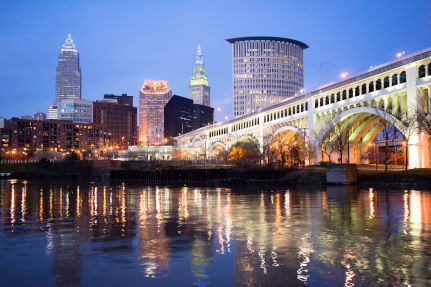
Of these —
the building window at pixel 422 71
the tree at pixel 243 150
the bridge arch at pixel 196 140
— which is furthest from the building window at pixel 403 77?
the bridge arch at pixel 196 140

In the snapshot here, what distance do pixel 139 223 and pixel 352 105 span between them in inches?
2463

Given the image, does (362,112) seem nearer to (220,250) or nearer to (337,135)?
(337,135)

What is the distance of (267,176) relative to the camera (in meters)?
62.5

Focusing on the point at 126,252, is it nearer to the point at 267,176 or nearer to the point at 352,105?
the point at 267,176

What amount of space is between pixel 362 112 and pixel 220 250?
67.2m

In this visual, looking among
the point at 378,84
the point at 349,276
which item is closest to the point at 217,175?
the point at 378,84

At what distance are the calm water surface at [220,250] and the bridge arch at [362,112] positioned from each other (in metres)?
42.5

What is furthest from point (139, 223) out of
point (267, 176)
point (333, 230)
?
point (267, 176)

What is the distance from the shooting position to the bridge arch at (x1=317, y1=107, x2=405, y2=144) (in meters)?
60.8

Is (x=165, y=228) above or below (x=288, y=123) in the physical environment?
below

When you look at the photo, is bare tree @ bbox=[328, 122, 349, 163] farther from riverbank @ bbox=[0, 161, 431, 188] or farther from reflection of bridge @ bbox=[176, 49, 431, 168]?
riverbank @ bbox=[0, 161, 431, 188]

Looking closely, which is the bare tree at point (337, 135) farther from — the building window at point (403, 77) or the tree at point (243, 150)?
the tree at point (243, 150)

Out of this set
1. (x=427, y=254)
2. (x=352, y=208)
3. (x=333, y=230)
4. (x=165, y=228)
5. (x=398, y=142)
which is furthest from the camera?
(x=398, y=142)

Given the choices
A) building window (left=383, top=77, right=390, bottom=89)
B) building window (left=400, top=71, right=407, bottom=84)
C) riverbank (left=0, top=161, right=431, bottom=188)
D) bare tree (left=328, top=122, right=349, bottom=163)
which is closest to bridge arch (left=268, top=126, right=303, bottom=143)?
bare tree (left=328, top=122, right=349, bottom=163)
